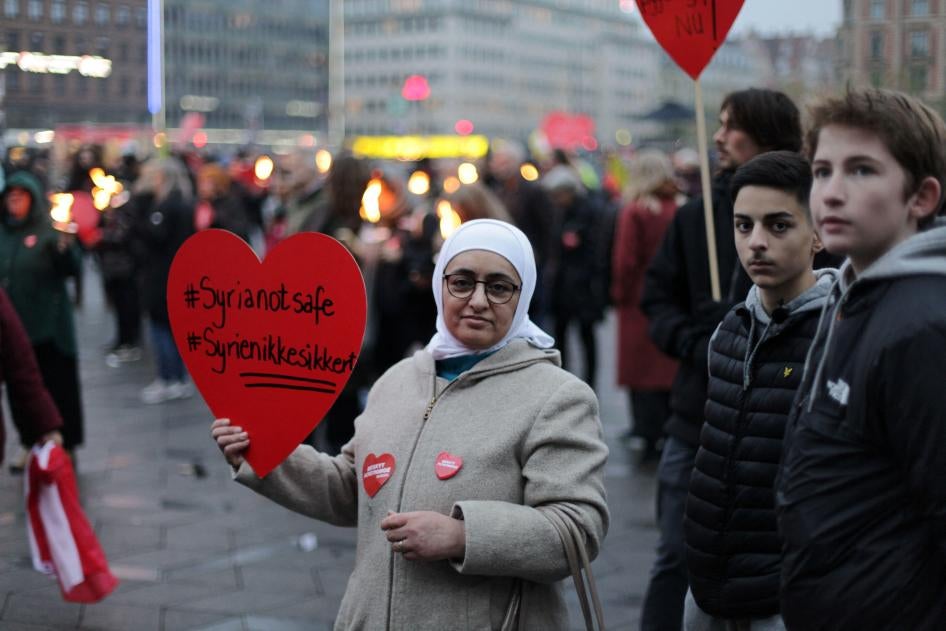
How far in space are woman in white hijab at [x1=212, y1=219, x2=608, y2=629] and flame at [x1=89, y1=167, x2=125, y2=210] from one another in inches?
400

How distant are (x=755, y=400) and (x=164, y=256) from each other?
7619 mm

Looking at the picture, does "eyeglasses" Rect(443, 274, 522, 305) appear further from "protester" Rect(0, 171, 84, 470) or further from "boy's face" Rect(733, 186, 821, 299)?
"protester" Rect(0, 171, 84, 470)

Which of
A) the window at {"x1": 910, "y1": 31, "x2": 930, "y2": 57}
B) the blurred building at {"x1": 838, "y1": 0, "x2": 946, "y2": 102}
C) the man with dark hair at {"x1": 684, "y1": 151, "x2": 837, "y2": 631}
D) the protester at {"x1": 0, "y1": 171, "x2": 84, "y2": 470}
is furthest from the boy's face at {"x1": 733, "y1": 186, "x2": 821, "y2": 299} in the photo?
the protester at {"x1": 0, "y1": 171, "x2": 84, "y2": 470}

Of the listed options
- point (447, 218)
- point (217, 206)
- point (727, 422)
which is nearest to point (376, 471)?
point (727, 422)

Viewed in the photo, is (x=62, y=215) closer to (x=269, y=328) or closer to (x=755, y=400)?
(x=269, y=328)

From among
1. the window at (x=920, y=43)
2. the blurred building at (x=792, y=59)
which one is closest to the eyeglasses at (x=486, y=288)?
the window at (x=920, y=43)

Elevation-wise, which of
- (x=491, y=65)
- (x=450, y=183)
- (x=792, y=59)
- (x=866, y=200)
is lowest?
(x=866, y=200)

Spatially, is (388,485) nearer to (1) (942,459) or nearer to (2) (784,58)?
(1) (942,459)

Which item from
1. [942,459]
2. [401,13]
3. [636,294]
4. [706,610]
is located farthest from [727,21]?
[401,13]

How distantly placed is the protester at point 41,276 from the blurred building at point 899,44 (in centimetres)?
444

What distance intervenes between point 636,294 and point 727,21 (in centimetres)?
412

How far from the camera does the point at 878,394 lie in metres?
1.91

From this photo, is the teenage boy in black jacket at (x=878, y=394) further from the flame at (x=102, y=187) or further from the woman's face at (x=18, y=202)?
the flame at (x=102, y=187)

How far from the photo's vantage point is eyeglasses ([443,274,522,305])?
2.66m
